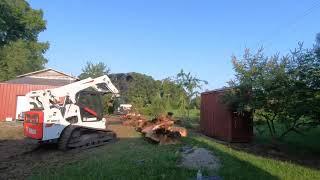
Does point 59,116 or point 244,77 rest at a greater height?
point 244,77

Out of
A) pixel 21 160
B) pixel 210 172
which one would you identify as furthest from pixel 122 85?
pixel 210 172

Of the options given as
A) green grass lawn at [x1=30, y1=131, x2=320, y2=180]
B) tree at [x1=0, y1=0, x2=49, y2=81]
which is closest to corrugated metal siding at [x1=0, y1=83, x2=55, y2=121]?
tree at [x1=0, y1=0, x2=49, y2=81]

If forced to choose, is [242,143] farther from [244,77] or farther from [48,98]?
[48,98]

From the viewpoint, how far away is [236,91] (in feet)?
60.8

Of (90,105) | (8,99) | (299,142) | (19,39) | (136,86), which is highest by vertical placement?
(19,39)

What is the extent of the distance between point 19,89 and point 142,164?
28.4 meters

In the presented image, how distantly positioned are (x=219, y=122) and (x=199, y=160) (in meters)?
9.59

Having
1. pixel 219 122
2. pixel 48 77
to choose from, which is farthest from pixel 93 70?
pixel 219 122

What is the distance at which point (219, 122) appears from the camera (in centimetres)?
2120

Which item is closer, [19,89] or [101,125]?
[101,125]

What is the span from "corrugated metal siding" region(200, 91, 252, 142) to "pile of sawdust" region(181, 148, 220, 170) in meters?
6.91

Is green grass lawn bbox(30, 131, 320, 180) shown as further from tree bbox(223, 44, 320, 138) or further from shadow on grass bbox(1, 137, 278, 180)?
tree bbox(223, 44, 320, 138)

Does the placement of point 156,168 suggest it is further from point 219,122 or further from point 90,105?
point 219,122

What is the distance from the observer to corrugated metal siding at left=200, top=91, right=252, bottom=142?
1950 cm
